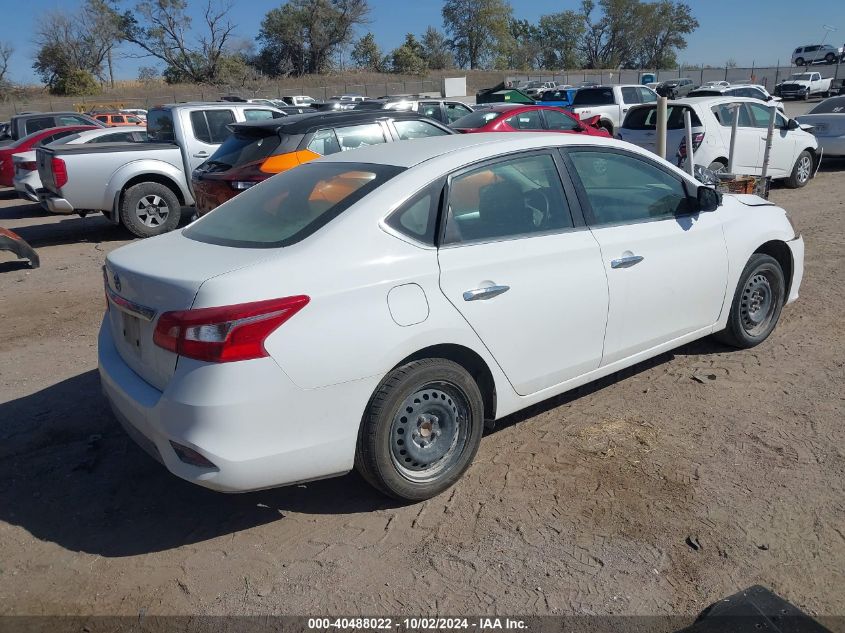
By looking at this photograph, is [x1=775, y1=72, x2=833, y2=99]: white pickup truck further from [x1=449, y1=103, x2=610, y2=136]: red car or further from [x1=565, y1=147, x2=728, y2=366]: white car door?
[x1=565, y1=147, x2=728, y2=366]: white car door

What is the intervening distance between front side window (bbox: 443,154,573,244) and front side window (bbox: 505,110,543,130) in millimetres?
10206

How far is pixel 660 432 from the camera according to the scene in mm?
4180

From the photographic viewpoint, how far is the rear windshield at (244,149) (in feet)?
27.1

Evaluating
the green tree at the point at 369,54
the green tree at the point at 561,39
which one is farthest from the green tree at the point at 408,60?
the green tree at the point at 561,39

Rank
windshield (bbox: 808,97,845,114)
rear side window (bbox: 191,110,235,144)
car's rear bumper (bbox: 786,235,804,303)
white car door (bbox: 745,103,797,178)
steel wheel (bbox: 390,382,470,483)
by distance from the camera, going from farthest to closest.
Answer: windshield (bbox: 808,97,845,114), white car door (bbox: 745,103,797,178), rear side window (bbox: 191,110,235,144), car's rear bumper (bbox: 786,235,804,303), steel wheel (bbox: 390,382,470,483)

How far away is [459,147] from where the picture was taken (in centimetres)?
388

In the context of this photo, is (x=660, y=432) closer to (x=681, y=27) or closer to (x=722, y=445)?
(x=722, y=445)

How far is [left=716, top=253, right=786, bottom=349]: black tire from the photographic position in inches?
198

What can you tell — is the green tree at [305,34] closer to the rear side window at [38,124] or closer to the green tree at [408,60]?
the green tree at [408,60]

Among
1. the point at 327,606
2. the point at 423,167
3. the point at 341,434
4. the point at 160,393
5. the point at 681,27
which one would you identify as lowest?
the point at 327,606

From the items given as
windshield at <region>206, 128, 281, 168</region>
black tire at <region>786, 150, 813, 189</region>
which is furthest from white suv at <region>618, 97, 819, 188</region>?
windshield at <region>206, 128, 281, 168</region>

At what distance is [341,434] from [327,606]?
27.6 inches

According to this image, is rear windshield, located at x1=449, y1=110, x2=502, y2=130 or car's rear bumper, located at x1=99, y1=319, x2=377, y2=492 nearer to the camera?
car's rear bumper, located at x1=99, y1=319, x2=377, y2=492

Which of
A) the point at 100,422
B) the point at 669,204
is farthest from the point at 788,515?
the point at 100,422
